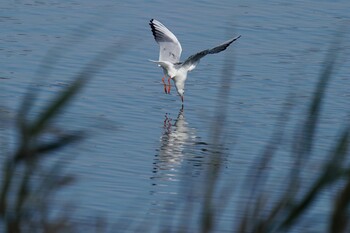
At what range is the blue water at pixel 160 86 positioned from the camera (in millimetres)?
8125

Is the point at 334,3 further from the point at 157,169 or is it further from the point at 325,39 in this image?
the point at 157,169

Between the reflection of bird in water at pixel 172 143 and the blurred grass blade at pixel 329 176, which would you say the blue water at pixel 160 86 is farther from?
the blurred grass blade at pixel 329 176

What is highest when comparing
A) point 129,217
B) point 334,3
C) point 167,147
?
point 129,217

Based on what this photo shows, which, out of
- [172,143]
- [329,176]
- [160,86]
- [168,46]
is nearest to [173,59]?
[168,46]

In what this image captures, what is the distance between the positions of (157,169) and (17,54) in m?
4.95

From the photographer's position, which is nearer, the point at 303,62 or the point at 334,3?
the point at 303,62

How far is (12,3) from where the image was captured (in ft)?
53.3

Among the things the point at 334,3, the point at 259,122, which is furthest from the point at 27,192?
the point at 334,3

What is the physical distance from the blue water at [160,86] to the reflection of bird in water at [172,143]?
16 mm

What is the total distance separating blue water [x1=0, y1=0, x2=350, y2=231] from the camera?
26.7 feet

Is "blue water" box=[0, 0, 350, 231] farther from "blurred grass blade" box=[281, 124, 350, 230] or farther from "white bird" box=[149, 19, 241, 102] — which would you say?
"blurred grass blade" box=[281, 124, 350, 230]

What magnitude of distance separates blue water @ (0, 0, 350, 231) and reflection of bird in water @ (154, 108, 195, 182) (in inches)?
0.6

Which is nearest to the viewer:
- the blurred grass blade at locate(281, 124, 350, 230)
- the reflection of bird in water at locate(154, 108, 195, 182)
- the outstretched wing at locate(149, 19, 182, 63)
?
the blurred grass blade at locate(281, 124, 350, 230)

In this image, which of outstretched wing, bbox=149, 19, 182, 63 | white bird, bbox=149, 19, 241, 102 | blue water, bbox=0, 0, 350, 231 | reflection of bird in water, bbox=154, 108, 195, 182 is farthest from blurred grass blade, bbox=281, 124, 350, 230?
outstretched wing, bbox=149, 19, 182, 63
